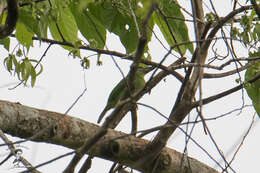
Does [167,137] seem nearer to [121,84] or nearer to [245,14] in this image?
[245,14]

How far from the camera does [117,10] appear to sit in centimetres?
214

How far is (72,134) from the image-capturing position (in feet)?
6.44

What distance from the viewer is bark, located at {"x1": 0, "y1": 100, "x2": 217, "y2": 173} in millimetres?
1853

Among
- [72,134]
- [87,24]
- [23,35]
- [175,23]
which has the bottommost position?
[72,134]

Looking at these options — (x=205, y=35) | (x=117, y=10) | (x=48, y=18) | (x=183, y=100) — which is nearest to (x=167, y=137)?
(x=183, y=100)

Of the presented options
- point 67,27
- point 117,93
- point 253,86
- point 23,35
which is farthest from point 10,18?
point 117,93

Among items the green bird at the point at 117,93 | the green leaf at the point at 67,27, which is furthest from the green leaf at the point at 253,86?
the green bird at the point at 117,93

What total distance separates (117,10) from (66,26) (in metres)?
0.27

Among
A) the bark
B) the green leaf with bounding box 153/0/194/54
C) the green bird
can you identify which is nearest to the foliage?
the green leaf with bounding box 153/0/194/54

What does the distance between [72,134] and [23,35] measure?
0.49 metres

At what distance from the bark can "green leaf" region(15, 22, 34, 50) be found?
0.27 metres

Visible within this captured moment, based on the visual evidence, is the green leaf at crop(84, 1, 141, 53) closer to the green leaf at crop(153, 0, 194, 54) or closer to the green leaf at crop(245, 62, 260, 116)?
the green leaf at crop(153, 0, 194, 54)

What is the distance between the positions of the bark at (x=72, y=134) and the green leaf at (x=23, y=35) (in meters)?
0.27

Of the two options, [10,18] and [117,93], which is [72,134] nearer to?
[10,18]
